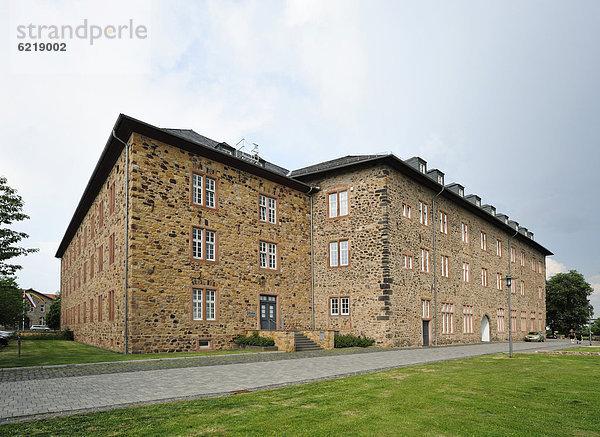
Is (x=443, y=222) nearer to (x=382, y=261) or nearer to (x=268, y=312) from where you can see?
(x=382, y=261)

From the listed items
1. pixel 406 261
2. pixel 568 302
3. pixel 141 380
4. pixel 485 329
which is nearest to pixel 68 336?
pixel 406 261

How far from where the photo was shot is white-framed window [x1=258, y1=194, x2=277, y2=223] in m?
25.5

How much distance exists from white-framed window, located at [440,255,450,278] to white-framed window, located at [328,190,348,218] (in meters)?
8.71

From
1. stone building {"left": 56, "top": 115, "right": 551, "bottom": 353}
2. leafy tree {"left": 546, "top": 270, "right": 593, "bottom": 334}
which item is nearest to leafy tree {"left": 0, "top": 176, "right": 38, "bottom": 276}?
stone building {"left": 56, "top": 115, "right": 551, "bottom": 353}

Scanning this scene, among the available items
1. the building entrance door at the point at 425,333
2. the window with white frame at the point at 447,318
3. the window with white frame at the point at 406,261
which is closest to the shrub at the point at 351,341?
the building entrance door at the point at 425,333

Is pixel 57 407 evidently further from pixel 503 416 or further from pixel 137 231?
pixel 137 231

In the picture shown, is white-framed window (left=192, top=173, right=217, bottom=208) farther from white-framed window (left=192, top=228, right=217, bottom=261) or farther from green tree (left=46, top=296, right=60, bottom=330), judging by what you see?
green tree (left=46, top=296, right=60, bottom=330)

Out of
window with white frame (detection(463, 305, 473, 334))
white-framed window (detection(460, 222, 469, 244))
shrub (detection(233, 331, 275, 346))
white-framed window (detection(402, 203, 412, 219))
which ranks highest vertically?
white-framed window (detection(402, 203, 412, 219))

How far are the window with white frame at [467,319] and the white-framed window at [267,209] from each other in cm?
1747

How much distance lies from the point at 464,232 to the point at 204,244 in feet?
73.7

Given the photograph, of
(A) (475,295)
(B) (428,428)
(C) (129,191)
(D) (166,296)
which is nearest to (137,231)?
(C) (129,191)

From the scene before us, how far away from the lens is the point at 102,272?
24281 millimetres

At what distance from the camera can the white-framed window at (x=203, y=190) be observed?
2178cm

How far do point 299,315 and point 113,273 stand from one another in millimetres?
11058
